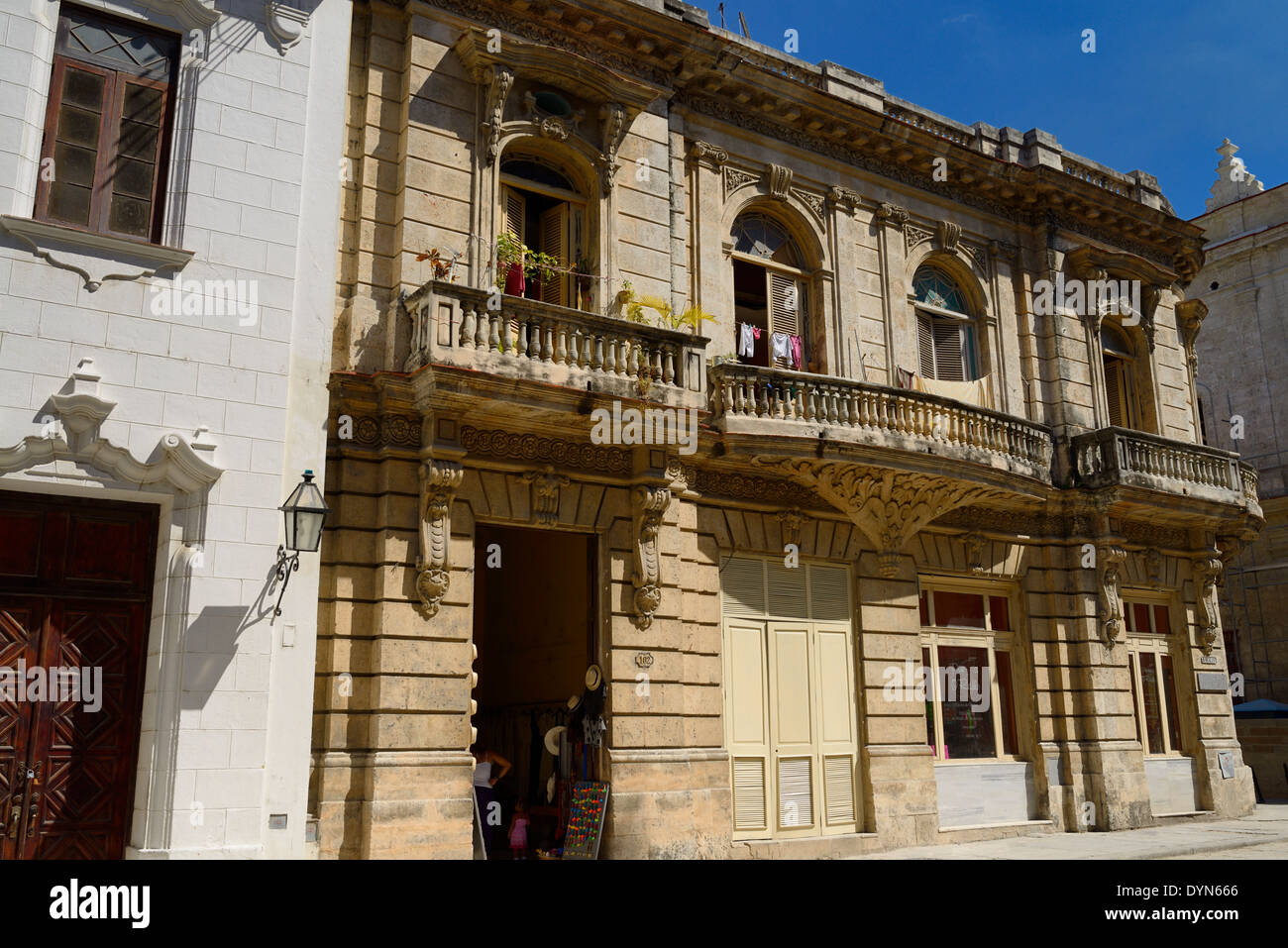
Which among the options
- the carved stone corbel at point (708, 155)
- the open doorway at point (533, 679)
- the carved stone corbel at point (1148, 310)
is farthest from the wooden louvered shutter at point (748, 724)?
the carved stone corbel at point (1148, 310)

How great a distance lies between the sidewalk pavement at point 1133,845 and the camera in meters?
15.3

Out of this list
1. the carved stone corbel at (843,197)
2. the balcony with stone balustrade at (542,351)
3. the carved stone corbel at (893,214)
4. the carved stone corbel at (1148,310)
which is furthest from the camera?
the carved stone corbel at (1148,310)

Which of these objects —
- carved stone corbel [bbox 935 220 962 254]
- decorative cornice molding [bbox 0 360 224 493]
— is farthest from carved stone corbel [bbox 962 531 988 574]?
decorative cornice molding [bbox 0 360 224 493]

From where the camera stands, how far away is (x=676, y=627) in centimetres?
1453

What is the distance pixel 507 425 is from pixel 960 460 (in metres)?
7.24

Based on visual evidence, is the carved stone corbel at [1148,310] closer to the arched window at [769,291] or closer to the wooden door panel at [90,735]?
the arched window at [769,291]

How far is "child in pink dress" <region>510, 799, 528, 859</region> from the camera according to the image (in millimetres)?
13891

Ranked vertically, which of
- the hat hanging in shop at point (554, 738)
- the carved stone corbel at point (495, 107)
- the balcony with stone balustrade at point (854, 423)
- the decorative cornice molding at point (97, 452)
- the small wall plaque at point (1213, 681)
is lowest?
the hat hanging in shop at point (554, 738)

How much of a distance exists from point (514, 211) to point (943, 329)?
8829 millimetres

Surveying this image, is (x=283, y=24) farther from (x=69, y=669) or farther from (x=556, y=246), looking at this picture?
(x=69, y=669)

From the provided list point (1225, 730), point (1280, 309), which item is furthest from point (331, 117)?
point (1280, 309)

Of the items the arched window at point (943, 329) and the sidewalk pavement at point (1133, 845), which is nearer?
the sidewalk pavement at point (1133, 845)

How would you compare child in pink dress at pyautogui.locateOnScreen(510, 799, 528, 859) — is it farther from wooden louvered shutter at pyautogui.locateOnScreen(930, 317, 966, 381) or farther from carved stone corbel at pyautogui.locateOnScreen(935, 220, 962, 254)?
carved stone corbel at pyautogui.locateOnScreen(935, 220, 962, 254)

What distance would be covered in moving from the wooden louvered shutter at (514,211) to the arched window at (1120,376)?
1296cm
